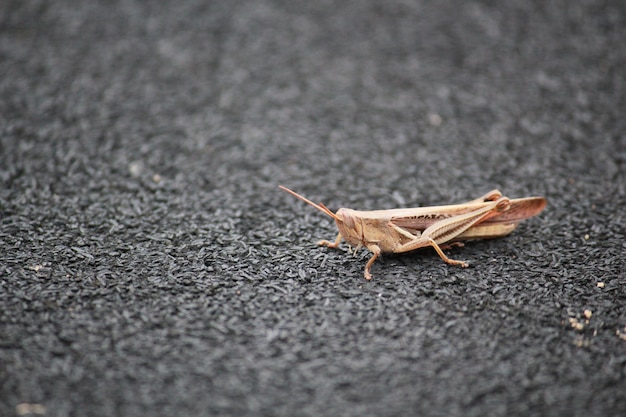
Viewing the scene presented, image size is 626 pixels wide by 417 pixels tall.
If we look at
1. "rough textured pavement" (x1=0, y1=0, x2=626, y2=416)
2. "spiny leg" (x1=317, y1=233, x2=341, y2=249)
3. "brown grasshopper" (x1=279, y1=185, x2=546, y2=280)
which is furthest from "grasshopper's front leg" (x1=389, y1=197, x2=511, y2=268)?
"spiny leg" (x1=317, y1=233, x2=341, y2=249)

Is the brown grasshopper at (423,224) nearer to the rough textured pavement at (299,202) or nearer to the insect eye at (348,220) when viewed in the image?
the insect eye at (348,220)

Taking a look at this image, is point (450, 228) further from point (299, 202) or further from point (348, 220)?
point (299, 202)

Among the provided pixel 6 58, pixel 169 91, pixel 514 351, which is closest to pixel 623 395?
pixel 514 351

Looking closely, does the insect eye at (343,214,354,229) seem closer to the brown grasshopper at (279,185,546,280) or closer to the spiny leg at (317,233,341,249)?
the brown grasshopper at (279,185,546,280)

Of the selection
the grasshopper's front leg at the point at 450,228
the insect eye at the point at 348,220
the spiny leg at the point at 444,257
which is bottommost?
the spiny leg at the point at 444,257

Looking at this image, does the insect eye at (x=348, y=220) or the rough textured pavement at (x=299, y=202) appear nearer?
the rough textured pavement at (x=299, y=202)

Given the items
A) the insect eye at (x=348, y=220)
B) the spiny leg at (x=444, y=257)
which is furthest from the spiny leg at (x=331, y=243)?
the spiny leg at (x=444, y=257)
